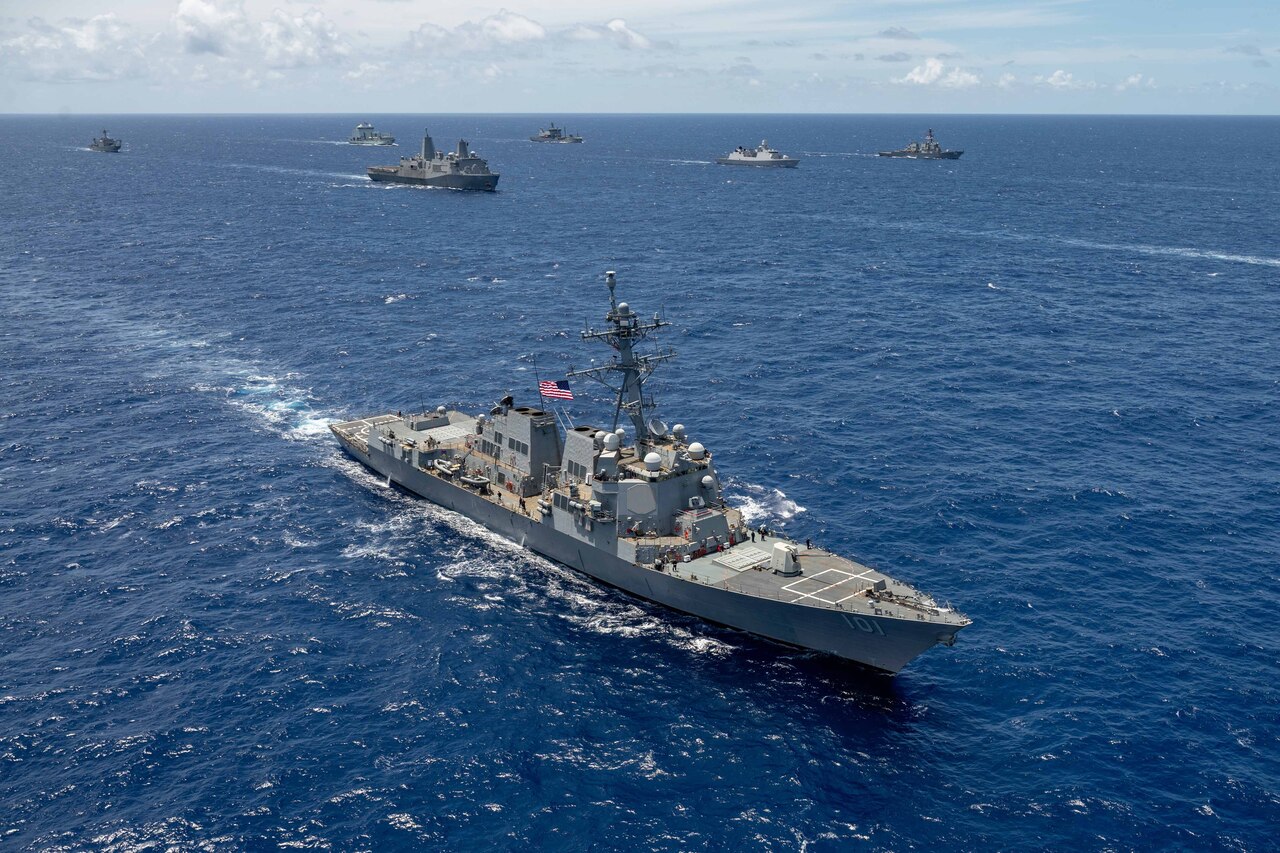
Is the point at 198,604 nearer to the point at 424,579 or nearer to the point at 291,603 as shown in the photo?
the point at 291,603

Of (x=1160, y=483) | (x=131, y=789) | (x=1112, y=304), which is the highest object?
(x=1112, y=304)

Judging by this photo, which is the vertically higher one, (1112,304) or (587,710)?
(1112,304)

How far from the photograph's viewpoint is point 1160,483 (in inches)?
2768

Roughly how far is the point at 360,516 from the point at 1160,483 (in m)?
59.8

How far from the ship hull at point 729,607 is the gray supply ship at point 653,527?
0.28ft

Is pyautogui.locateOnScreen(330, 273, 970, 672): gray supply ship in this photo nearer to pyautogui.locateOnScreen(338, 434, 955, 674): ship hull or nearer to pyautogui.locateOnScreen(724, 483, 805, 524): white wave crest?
pyautogui.locateOnScreen(338, 434, 955, 674): ship hull

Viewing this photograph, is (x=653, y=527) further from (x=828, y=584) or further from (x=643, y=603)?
(x=828, y=584)

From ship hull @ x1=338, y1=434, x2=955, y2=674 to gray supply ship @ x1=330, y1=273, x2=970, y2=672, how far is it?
0.09m

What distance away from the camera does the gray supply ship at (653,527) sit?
50281 mm

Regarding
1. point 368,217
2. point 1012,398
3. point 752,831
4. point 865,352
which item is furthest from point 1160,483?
point 368,217

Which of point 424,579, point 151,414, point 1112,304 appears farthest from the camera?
point 1112,304

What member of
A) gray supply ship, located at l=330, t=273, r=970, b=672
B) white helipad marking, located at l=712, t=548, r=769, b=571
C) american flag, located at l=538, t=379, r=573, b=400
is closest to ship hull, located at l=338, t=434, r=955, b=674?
gray supply ship, located at l=330, t=273, r=970, b=672

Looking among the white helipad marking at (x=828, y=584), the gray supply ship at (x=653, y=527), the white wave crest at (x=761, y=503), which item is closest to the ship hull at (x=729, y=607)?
the gray supply ship at (x=653, y=527)

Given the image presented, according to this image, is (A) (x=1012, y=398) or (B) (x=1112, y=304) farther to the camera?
(B) (x=1112, y=304)
